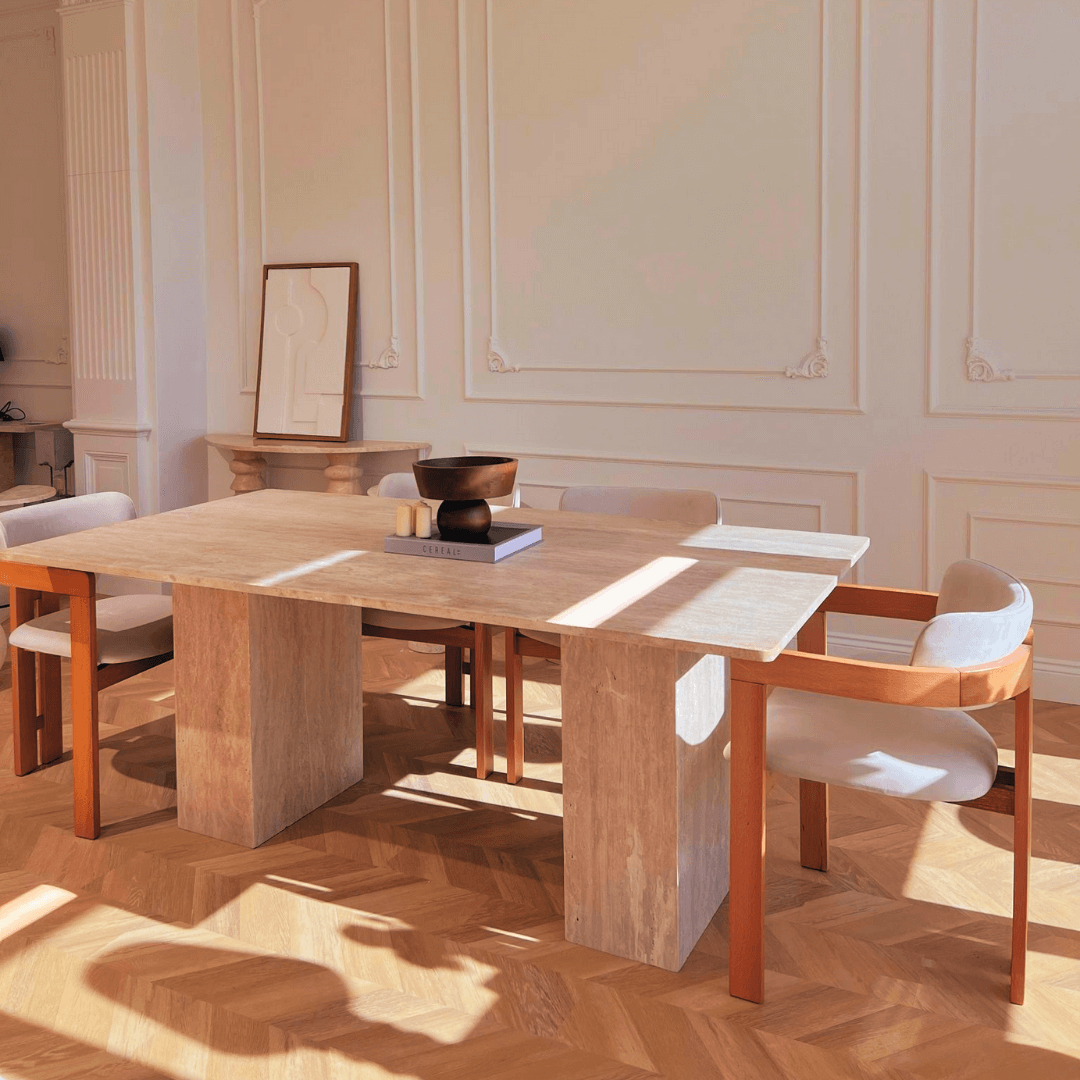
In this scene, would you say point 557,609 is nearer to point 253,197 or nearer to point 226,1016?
point 226,1016

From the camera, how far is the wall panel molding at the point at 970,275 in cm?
404


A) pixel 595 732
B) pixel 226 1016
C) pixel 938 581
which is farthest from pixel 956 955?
pixel 938 581

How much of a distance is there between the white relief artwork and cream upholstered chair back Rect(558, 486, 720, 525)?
2147 mm

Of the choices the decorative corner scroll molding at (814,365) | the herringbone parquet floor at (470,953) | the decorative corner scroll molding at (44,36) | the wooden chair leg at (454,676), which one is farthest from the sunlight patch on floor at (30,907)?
the decorative corner scroll molding at (44,36)

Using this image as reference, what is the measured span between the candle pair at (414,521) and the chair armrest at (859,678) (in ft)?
3.18

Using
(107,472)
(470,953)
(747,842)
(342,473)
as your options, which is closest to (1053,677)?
(747,842)

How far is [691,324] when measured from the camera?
15.4 feet

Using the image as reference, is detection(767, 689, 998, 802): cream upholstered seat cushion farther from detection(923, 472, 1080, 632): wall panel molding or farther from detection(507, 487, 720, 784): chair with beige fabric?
detection(923, 472, 1080, 632): wall panel molding

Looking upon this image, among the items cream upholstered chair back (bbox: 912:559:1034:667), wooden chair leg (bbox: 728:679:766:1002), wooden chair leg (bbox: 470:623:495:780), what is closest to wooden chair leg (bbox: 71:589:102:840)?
wooden chair leg (bbox: 470:623:495:780)

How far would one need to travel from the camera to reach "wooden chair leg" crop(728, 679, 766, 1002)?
2229mm

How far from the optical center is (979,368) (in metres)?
4.16

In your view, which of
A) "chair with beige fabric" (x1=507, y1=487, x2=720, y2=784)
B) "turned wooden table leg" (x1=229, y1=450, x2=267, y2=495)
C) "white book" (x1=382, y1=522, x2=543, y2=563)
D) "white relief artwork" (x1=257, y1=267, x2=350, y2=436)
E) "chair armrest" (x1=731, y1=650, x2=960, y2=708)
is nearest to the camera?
"chair armrest" (x1=731, y1=650, x2=960, y2=708)

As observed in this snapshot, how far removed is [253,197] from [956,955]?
488 centimetres

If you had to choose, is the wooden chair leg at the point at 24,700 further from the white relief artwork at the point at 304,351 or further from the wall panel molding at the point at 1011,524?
the wall panel molding at the point at 1011,524
